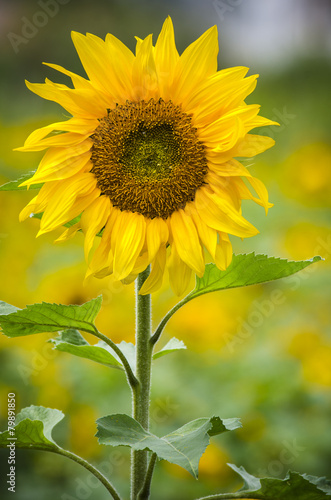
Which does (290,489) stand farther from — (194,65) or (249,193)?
(194,65)

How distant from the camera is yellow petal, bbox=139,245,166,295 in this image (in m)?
0.54

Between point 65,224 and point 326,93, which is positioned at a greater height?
point 326,93

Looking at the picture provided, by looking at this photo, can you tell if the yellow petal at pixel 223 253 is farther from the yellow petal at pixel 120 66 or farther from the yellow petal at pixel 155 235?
the yellow petal at pixel 120 66

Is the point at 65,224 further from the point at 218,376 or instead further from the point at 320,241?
the point at 320,241

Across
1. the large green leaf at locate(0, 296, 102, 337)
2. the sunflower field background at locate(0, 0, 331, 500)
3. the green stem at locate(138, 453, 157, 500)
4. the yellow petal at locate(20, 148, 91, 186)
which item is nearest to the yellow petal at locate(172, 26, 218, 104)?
the yellow petal at locate(20, 148, 91, 186)

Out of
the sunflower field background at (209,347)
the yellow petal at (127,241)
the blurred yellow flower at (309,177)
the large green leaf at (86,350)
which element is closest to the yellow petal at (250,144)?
the yellow petal at (127,241)

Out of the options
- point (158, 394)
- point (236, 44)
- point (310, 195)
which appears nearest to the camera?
point (158, 394)

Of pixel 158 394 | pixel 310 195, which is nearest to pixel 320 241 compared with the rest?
pixel 310 195

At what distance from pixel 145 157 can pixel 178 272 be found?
0.38 feet

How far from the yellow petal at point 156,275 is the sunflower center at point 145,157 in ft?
0.13

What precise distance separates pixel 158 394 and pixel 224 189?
640 mm

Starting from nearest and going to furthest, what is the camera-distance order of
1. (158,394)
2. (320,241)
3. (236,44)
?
1. (158,394)
2. (320,241)
3. (236,44)

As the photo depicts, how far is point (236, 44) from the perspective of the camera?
1666 millimetres

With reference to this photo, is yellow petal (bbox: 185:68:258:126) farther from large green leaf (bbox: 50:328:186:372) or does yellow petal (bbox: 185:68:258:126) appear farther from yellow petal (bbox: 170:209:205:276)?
large green leaf (bbox: 50:328:186:372)
